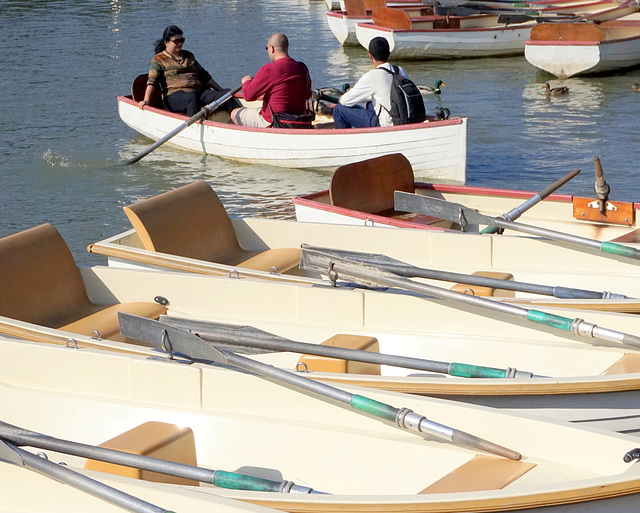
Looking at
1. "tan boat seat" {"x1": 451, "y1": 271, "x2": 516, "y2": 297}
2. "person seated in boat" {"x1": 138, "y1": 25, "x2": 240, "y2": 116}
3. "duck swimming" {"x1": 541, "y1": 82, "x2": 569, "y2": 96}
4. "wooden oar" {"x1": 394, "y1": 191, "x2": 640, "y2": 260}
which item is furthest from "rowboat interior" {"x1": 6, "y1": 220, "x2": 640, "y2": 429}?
"duck swimming" {"x1": 541, "y1": 82, "x2": 569, "y2": 96}

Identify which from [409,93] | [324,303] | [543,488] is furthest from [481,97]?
[543,488]

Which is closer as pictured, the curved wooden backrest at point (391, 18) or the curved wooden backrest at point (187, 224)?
the curved wooden backrest at point (187, 224)

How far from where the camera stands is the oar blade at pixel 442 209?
20.7 feet

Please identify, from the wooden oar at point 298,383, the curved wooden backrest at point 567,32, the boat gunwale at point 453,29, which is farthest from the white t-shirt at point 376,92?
the boat gunwale at point 453,29

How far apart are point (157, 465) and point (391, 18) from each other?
54.2 ft

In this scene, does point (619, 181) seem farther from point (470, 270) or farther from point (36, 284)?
point (36, 284)

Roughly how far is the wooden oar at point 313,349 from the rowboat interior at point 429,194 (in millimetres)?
2285

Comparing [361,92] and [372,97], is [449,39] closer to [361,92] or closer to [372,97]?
[372,97]

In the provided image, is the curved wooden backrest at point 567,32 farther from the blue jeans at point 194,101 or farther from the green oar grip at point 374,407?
the green oar grip at point 374,407

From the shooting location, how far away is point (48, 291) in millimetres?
5660

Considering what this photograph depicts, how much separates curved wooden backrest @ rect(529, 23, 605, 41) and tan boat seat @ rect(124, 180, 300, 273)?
1128cm

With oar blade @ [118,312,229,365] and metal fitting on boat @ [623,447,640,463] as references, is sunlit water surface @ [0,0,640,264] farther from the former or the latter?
metal fitting on boat @ [623,447,640,463]

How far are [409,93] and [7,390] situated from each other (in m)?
5.61

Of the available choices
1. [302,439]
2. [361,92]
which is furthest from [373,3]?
[302,439]
